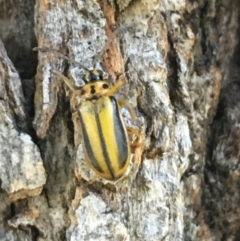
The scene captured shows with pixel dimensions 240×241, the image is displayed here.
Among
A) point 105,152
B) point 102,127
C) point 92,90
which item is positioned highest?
point 92,90

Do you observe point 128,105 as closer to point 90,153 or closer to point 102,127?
point 102,127

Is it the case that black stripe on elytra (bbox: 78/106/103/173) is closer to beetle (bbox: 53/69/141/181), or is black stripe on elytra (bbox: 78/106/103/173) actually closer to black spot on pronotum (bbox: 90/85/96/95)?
beetle (bbox: 53/69/141/181)

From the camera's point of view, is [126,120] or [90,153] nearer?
[90,153]

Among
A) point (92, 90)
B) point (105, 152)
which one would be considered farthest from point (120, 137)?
point (92, 90)

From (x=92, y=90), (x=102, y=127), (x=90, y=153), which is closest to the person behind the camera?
(x=90, y=153)

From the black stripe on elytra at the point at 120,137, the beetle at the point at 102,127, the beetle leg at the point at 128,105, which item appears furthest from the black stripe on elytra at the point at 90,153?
the beetle leg at the point at 128,105

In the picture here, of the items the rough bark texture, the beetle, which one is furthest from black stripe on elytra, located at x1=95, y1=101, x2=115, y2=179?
the rough bark texture

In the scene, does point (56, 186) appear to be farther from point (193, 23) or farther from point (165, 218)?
point (193, 23)
